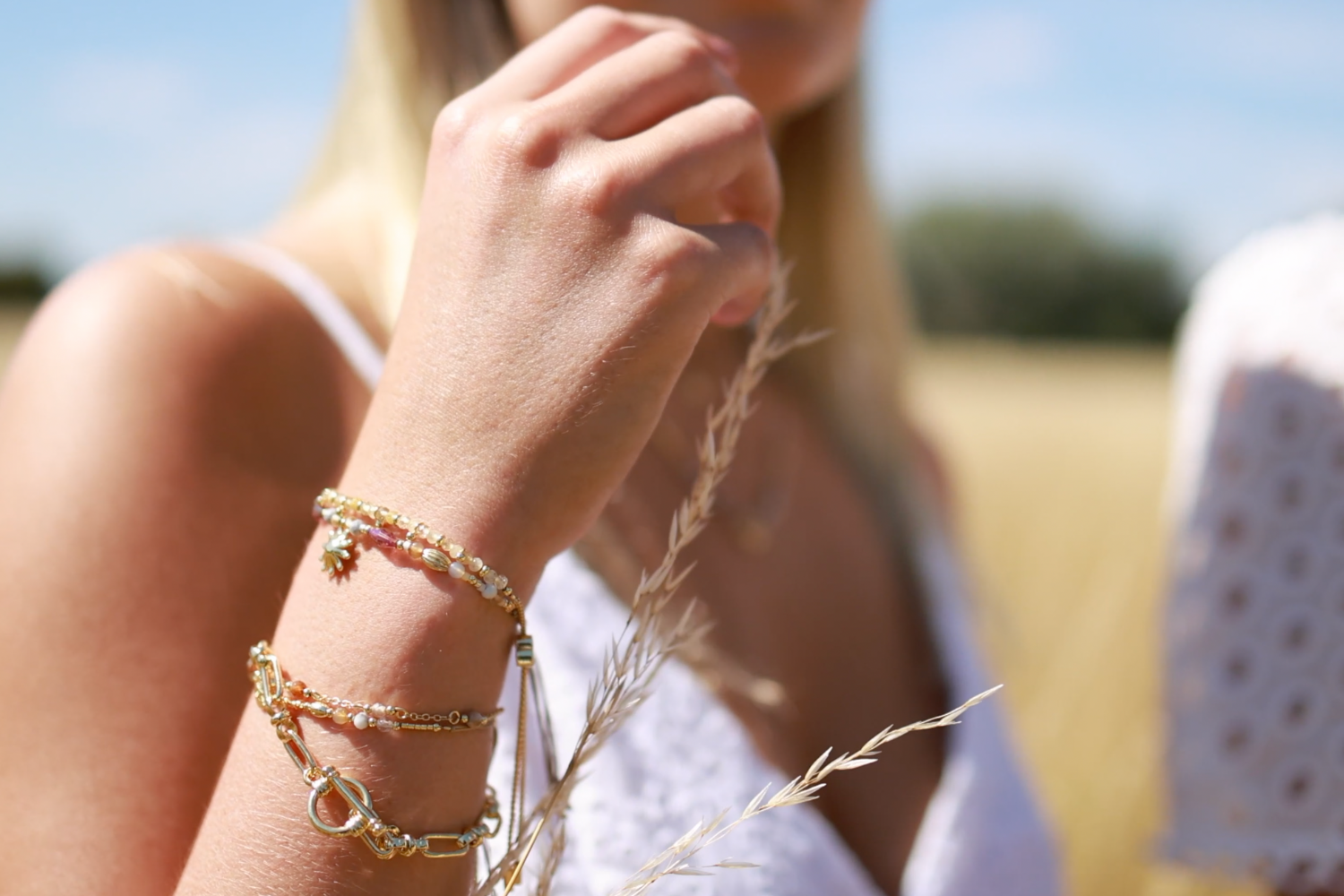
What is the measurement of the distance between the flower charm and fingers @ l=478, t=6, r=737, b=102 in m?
0.34

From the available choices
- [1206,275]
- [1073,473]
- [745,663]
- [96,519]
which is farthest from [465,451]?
[1073,473]

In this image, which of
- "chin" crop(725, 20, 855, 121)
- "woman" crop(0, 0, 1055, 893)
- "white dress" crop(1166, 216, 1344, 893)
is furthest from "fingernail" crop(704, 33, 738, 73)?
"white dress" crop(1166, 216, 1344, 893)

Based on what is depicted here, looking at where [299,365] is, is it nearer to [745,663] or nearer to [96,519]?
[96,519]

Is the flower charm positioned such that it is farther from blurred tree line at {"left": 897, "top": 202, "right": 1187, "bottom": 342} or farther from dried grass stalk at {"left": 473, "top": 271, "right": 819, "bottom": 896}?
blurred tree line at {"left": 897, "top": 202, "right": 1187, "bottom": 342}

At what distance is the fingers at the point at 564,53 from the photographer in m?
0.81

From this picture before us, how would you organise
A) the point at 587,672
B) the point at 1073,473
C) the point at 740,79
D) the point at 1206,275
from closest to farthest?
1. the point at 587,672
2. the point at 740,79
3. the point at 1206,275
4. the point at 1073,473

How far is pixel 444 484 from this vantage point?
72 centimetres

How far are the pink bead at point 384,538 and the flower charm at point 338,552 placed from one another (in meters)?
0.02

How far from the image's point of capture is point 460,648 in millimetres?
724

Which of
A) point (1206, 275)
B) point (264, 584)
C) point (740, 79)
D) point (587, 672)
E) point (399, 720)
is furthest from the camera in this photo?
point (1206, 275)

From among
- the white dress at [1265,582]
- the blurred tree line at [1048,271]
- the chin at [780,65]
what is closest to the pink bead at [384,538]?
the chin at [780,65]

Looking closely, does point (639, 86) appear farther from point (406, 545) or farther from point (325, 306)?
point (325, 306)

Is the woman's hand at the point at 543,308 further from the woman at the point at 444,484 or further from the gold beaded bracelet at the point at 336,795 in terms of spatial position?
the gold beaded bracelet at the point at 336,795

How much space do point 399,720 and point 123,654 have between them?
1.07ft
